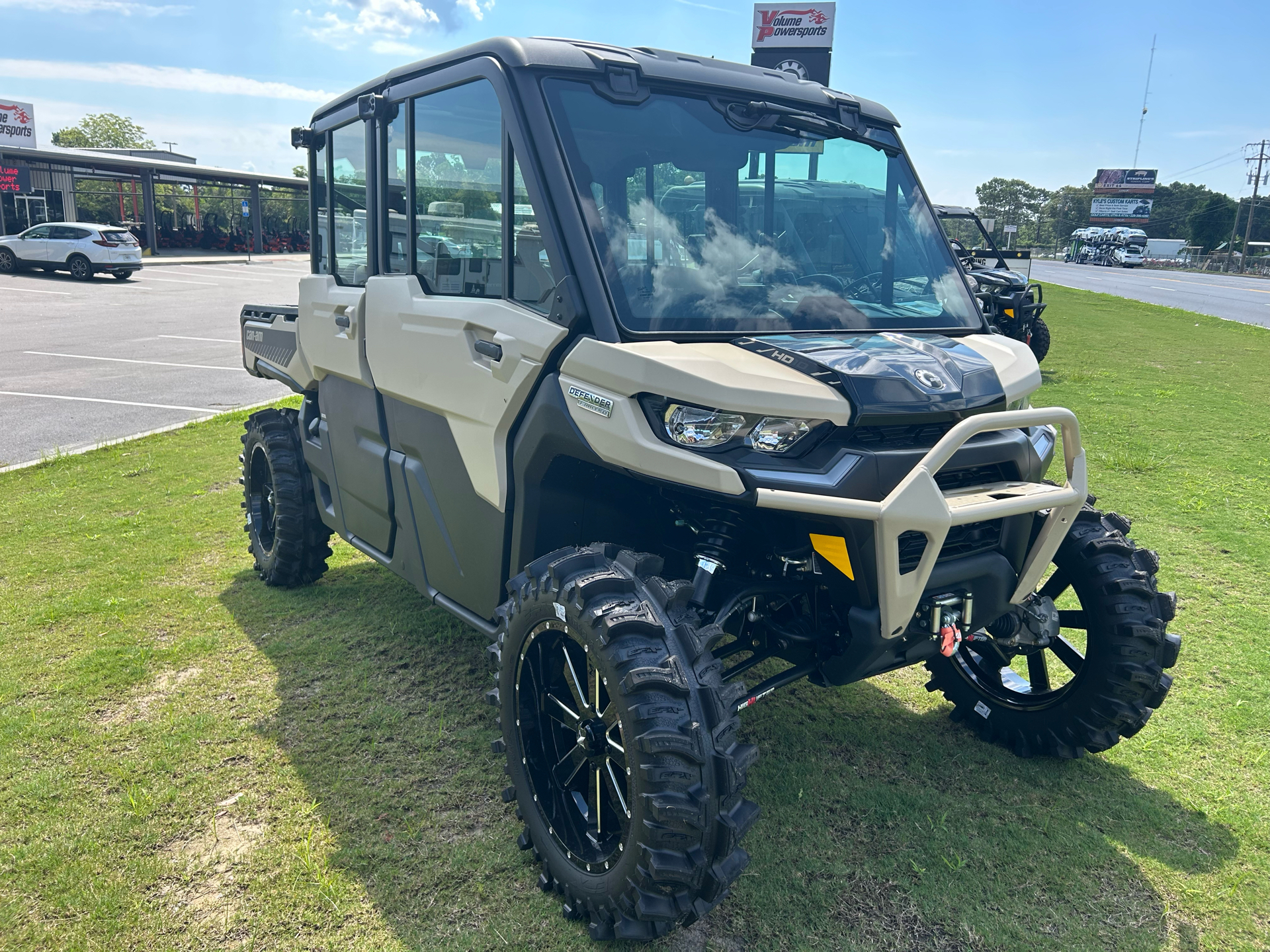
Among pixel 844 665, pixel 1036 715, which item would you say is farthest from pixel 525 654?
Result: pixel 1036 715

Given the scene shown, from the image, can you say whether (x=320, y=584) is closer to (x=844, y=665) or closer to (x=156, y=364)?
(x=844, y=665)

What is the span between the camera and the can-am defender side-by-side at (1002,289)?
13.4m

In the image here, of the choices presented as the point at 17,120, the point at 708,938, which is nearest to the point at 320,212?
the point at 708,938

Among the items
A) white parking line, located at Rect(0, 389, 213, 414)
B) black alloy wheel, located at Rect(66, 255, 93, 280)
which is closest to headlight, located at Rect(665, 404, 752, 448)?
white parking line, located at Rect(0, 389, 213, 414)

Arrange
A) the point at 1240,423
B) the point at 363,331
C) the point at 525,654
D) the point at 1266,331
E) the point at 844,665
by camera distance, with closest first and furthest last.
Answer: the point at 844,665, the point at 525,654, the point at 363,331, the point at 1240,423, the point at 1266,331

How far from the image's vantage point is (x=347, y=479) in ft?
15.2

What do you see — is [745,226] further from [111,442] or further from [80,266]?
[80,266]

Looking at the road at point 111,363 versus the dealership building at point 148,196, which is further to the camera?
the dealership building at point 148,196

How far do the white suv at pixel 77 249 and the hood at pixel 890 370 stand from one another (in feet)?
99.8

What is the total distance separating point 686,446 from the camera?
8.69 ft

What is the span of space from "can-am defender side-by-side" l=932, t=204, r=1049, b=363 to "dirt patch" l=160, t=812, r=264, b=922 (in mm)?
11559

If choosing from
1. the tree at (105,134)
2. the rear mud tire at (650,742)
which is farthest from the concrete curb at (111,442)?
the tree at (105,134)

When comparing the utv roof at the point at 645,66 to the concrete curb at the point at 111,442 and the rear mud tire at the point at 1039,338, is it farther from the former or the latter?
the rear mud tire at the point at 1039,338

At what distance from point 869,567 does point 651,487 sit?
2.95 feet
